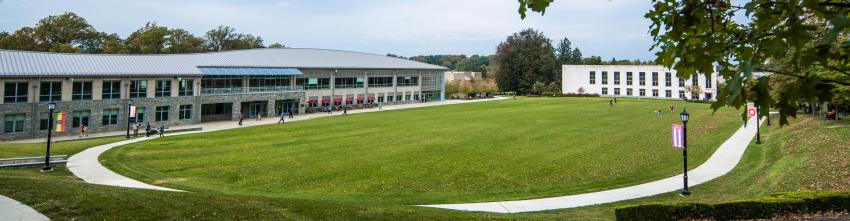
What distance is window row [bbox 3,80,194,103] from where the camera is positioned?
136ft

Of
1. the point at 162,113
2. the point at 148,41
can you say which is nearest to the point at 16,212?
the point at 162,113

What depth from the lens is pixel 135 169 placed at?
82.9 ft

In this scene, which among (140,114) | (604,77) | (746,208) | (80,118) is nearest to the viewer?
(746,208)

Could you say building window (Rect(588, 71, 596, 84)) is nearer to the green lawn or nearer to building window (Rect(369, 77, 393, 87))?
building window (Rect(369, 77, 393, 87))

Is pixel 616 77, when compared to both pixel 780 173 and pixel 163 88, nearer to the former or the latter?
pixel 163 88

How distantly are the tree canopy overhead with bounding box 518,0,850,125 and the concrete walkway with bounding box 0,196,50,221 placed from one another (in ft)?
33.7

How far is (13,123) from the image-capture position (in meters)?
41.2

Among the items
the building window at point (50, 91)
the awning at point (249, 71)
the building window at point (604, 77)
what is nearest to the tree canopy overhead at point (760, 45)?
the building window at point (50, 91)

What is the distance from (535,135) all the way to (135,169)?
26.4 meters

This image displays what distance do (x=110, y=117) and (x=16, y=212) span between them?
42.9 m

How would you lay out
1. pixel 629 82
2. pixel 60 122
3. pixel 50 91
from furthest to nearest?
pixel 629 82 < pixel 50 91 < pixel 60 122

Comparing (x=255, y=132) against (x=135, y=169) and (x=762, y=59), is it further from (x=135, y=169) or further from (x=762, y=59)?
(x=762, y=59)

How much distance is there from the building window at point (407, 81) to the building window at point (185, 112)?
39.1m

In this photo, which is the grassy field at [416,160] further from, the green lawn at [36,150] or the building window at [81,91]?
the building window at [81,91]
